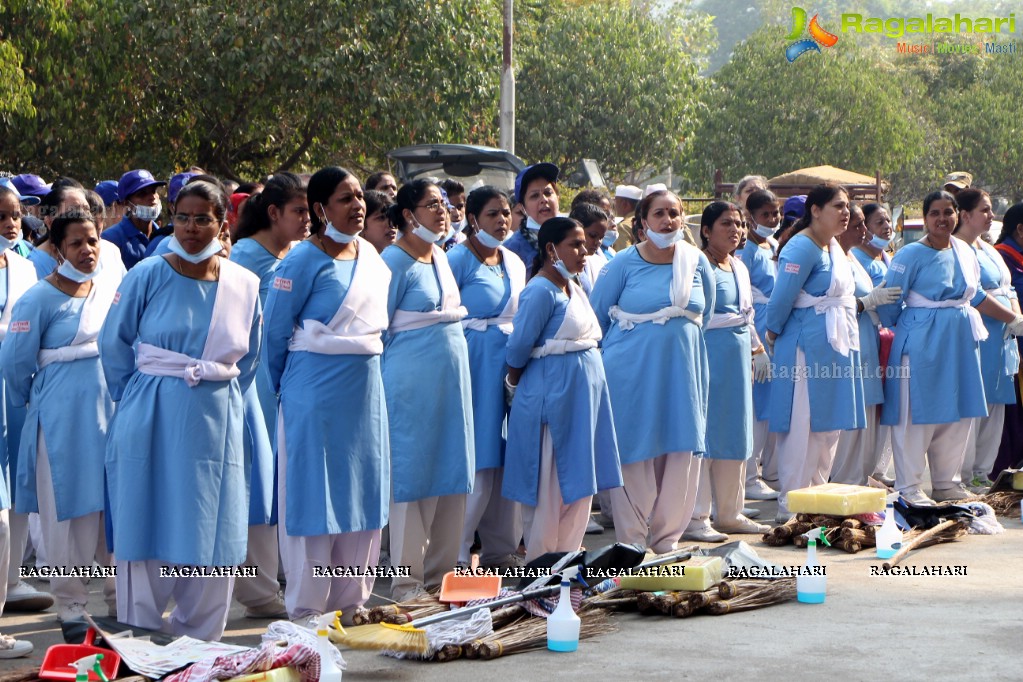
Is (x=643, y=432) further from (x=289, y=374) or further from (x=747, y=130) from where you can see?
(x=747, y=130)

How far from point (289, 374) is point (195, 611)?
1.09m

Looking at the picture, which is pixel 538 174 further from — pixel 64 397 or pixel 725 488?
pixel 64 397

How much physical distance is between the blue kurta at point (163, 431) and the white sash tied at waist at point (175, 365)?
0.02 metres

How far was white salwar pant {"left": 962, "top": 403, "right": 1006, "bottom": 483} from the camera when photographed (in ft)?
36.9

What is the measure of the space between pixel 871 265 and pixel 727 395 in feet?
8.89

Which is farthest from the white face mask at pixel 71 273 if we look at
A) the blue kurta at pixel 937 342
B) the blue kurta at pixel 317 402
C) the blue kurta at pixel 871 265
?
the blue kurta at pixel 871 265

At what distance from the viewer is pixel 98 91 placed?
18.5 meters

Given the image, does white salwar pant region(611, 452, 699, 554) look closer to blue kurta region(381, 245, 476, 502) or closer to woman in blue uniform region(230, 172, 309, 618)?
blue kurta region(381, 245, 476, 502)

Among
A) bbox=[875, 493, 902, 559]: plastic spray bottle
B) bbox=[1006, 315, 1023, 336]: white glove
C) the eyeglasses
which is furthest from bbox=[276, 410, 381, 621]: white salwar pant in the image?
bbox=[1006, 315, 1023, 336]: white glove

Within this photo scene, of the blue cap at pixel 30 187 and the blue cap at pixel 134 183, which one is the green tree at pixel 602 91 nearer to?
the blue cap at pixel 30 187

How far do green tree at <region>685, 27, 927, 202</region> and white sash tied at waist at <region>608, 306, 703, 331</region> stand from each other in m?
35.2

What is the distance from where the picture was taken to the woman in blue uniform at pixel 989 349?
1076 centimetres

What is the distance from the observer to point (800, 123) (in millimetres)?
43531

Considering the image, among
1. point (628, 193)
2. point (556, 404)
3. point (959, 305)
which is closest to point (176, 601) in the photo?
point (556, 404)
